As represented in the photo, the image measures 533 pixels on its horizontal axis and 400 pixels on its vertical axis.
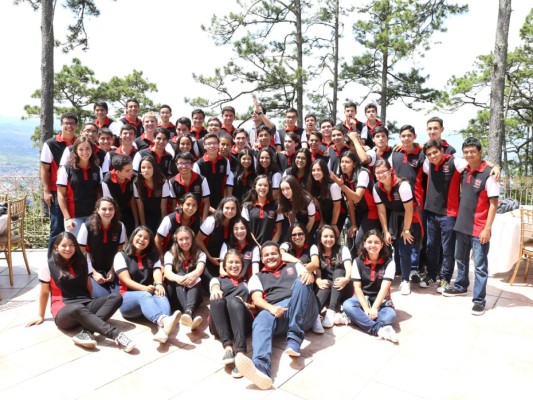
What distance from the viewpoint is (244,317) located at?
3.32 m

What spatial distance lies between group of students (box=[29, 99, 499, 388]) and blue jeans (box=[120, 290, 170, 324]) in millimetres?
12

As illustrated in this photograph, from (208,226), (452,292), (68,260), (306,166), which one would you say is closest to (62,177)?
(68,260)

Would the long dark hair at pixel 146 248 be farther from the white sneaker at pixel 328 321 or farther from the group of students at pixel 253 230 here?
the white sneaker at pixel 328 321

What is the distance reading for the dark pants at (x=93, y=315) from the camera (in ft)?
11.1

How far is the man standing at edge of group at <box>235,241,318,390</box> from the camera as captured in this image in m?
2.92

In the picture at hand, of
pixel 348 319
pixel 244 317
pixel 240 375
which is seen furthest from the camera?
pixel 348 319

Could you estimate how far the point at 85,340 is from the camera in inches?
129

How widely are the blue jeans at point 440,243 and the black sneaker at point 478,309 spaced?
61 centimetres

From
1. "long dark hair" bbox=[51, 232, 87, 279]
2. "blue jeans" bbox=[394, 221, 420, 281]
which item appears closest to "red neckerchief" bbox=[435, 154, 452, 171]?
"blue jeans" bbox=[394, 221, 420, 281]

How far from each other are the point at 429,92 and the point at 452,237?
1180 cm

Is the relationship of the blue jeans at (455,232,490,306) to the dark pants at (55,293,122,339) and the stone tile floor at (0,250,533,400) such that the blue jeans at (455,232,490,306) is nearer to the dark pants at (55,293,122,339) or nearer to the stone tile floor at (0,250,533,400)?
the stone tile floor at (0,250,533,400)

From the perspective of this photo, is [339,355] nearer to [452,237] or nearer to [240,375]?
[240,375]

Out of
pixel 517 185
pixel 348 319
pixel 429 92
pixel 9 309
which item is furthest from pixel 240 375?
pixel 429 92

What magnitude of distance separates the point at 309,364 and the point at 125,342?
56.8 inches
